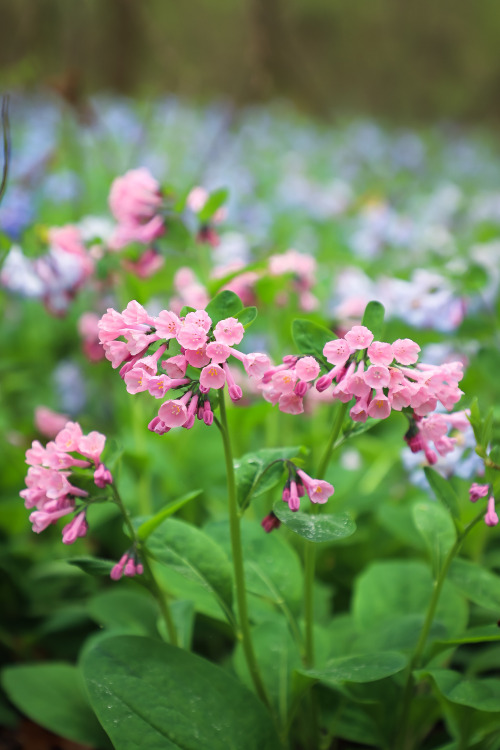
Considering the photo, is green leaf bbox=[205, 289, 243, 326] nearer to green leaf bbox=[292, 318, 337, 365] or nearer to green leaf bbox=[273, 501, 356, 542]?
green leaf bbox=[292, 318, 337, 365]

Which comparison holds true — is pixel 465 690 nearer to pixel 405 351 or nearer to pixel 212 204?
pixel 405 351

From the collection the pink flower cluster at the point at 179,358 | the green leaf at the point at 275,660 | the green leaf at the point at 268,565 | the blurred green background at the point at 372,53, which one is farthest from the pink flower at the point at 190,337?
the blurred green background at the point at 372,53

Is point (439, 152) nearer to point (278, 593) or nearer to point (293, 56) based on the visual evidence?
point (293, 56)

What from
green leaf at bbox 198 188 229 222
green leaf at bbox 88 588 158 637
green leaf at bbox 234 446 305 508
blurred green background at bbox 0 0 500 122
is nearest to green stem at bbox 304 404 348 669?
green leaf at bbox 234 446 305 508

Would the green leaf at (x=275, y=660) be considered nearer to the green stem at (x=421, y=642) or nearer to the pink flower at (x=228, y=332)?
the green stem at (x=421, y=642)

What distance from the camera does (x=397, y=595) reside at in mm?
1203

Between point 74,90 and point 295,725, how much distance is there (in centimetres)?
217

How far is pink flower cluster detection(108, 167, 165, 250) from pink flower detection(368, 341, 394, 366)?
746 mm

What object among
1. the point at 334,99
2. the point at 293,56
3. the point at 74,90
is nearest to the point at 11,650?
the point at 74,90

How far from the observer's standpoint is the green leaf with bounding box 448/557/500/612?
3.26ft

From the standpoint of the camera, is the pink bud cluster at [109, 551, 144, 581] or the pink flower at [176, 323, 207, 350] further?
the pink bud cluster at [109, 551, 144, 581]

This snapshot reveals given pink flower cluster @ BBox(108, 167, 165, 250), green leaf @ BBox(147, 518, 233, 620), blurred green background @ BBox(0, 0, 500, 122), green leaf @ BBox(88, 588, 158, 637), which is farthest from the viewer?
blurred green background @ BBox(0, 0, 500, 122)

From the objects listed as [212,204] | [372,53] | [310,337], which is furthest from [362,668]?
[372,53]

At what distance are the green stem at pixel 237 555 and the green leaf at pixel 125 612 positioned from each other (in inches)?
12.6
